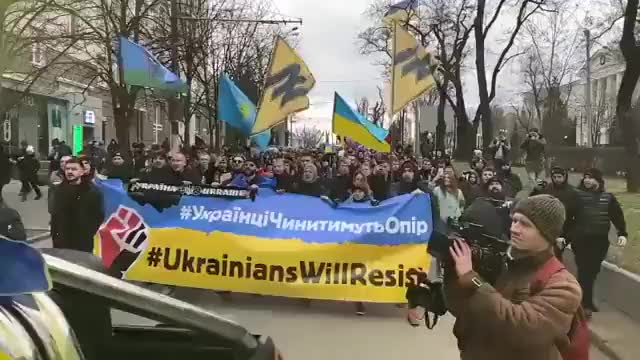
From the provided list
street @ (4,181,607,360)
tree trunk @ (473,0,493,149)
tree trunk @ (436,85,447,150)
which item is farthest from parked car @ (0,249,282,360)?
tree trunk @ (436,85,447,150)

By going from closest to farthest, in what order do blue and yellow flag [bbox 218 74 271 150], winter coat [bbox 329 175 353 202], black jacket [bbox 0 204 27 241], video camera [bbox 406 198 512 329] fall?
video camera [bbox 406 198 512 329]
black jacket [bbox 0 204 27 241]
winter coat [bbox 329 175 353 202]
blue and yellow flag [bbox 218 74 271 150]

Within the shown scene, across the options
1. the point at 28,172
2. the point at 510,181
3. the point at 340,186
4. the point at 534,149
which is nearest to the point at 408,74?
the point at 340,186

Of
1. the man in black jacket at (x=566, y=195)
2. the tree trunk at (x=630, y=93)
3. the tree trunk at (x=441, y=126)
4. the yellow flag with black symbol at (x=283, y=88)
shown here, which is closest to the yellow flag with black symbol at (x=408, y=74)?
the yellow flag with black symbol at (x=283, y=88)

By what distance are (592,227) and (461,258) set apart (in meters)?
6.30

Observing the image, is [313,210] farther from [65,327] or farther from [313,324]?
[65,327]

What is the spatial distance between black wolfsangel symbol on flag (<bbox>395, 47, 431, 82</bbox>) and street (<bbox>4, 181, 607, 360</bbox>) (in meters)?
6.00

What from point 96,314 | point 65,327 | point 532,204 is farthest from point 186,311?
point 532,204

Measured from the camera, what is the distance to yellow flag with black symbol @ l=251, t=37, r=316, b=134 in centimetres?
1507

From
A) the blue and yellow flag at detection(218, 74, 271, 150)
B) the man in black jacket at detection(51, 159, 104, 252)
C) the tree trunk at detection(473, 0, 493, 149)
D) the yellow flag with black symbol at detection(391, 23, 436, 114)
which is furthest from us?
the tree trunk at detection(473, 0, 493, 149)

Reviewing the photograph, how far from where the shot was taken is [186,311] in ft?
8.02

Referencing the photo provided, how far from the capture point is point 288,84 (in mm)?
15219

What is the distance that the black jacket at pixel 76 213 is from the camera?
7.53 meters

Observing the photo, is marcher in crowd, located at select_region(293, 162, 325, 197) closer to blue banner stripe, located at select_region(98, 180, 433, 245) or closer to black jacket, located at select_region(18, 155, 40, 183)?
blue banner stripe, located at select_region(98, 180, 433, 245)

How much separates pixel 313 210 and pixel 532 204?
19.5 ft
